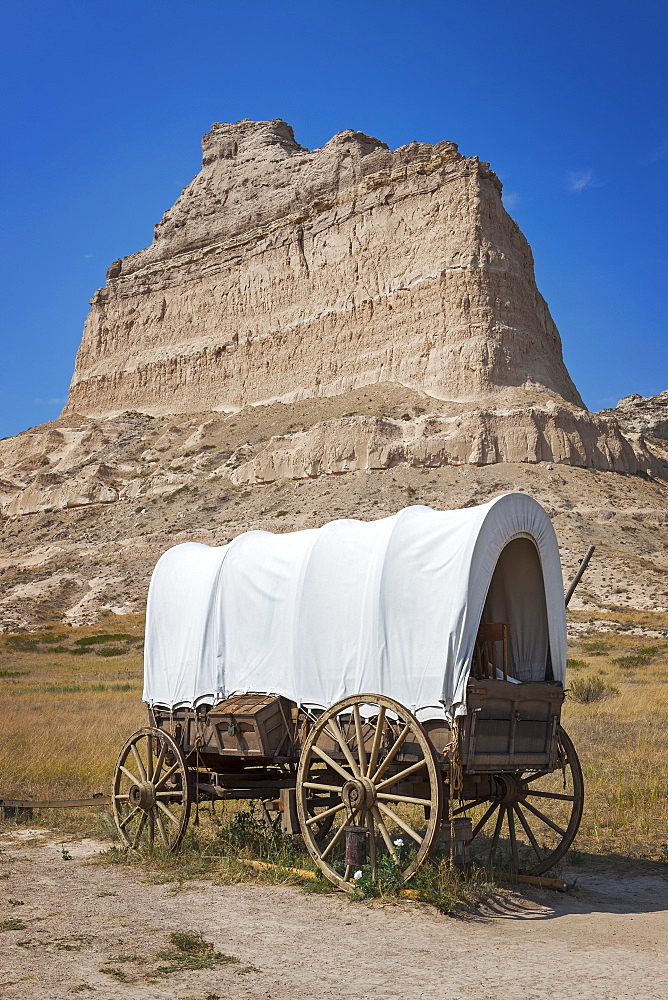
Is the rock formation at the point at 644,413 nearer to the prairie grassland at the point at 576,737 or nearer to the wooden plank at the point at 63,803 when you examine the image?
the prairie grassland at the point at 576,737

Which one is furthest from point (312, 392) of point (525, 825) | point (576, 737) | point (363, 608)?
point (363, 608)

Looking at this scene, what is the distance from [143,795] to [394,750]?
3.26 metres

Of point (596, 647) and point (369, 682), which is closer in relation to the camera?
point (369, 682)

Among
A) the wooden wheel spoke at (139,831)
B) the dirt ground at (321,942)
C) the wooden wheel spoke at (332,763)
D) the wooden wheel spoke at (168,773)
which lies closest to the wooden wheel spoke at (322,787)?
the wooden wheel spoke at (332,763)

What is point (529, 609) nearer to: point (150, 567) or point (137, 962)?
point (137, 962)

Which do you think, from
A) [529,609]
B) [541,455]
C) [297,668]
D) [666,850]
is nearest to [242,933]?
[297,668]

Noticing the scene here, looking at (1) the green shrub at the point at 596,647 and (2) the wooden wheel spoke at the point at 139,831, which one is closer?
(2) the wooden wheel spoke at the point at 139,831

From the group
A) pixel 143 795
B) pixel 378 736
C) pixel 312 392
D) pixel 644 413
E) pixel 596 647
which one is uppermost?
pixel 644 413

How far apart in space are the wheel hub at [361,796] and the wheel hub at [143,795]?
2.56 m

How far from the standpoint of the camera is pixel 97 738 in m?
13.8

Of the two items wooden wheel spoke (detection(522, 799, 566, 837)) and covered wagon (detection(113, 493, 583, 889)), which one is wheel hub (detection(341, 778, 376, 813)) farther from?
wooden wheel spoke (detection(522, 799, 566, 837))

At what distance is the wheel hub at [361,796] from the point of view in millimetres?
6703

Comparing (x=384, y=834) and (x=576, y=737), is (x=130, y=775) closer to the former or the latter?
(x=384, y=834)

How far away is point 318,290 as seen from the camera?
70.0 m
